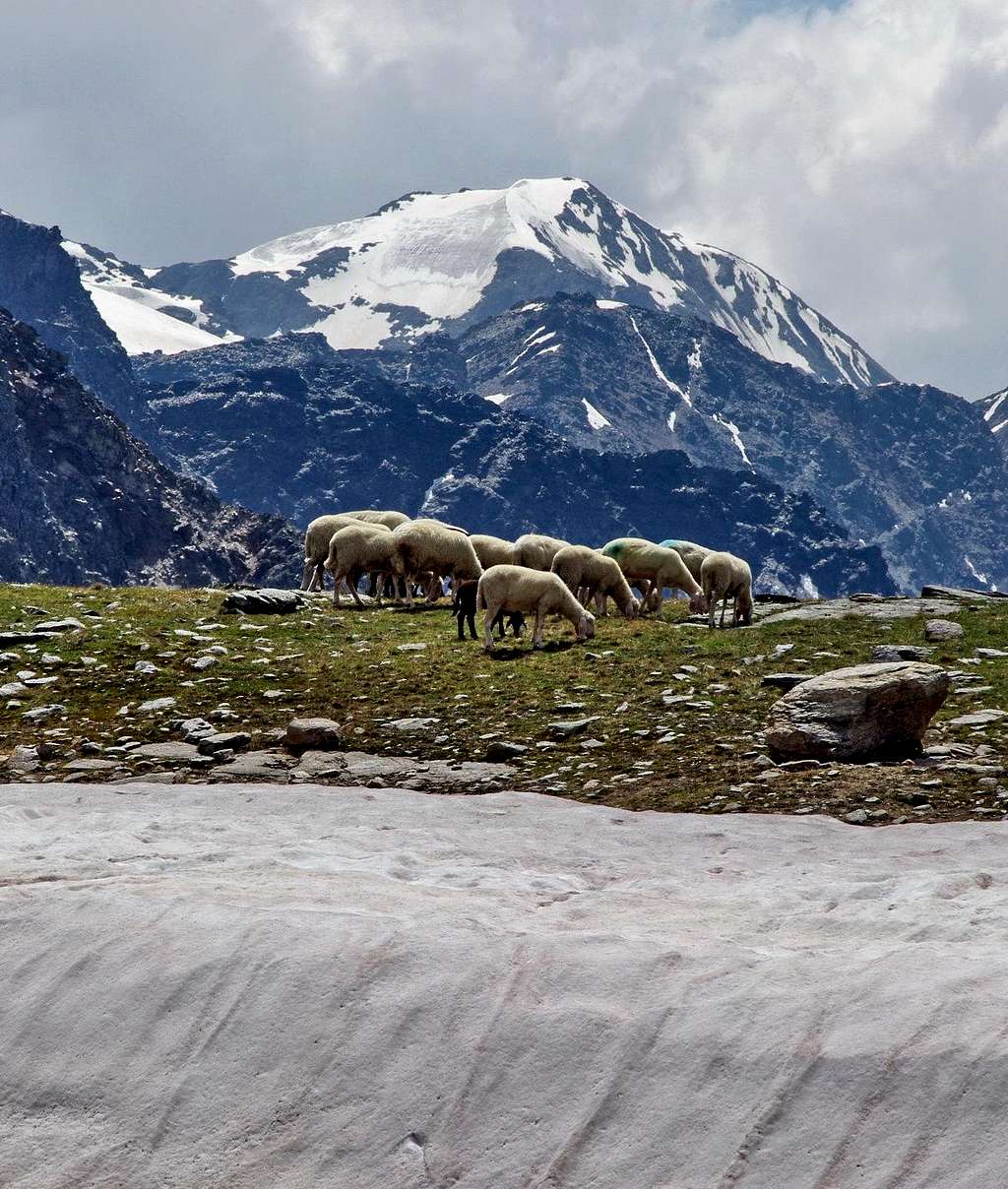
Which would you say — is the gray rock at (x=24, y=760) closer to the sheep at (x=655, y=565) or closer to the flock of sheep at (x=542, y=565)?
the flock of sheep at (x=542, y=565)

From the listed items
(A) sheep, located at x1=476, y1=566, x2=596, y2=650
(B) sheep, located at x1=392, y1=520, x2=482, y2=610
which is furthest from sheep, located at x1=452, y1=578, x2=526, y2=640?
(B) sheep, located at x1=392, y1=520, x2=482, y2=610

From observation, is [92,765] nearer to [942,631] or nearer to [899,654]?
[899,654]

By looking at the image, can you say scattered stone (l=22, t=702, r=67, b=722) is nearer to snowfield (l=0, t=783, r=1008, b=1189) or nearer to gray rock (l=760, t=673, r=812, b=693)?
snowfield (l=0, t=783, r=1008, b=1189)

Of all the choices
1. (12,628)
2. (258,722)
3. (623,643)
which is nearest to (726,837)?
(258,722)

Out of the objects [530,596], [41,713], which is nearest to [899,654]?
[530,596]

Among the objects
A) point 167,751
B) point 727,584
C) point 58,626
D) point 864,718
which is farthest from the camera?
point 727,584

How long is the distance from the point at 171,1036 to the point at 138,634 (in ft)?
50.3

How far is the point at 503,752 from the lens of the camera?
670 inches

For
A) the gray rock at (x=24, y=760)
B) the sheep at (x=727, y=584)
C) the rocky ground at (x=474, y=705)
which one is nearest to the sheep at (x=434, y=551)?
the rocky ground at (x=474, y=705)

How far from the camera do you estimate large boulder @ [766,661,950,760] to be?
52.1 ft

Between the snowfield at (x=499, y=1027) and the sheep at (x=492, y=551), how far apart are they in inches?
822

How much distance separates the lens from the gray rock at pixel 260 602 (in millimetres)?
27062

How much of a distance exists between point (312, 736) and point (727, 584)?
44.9ft

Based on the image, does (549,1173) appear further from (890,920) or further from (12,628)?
(12,628)
